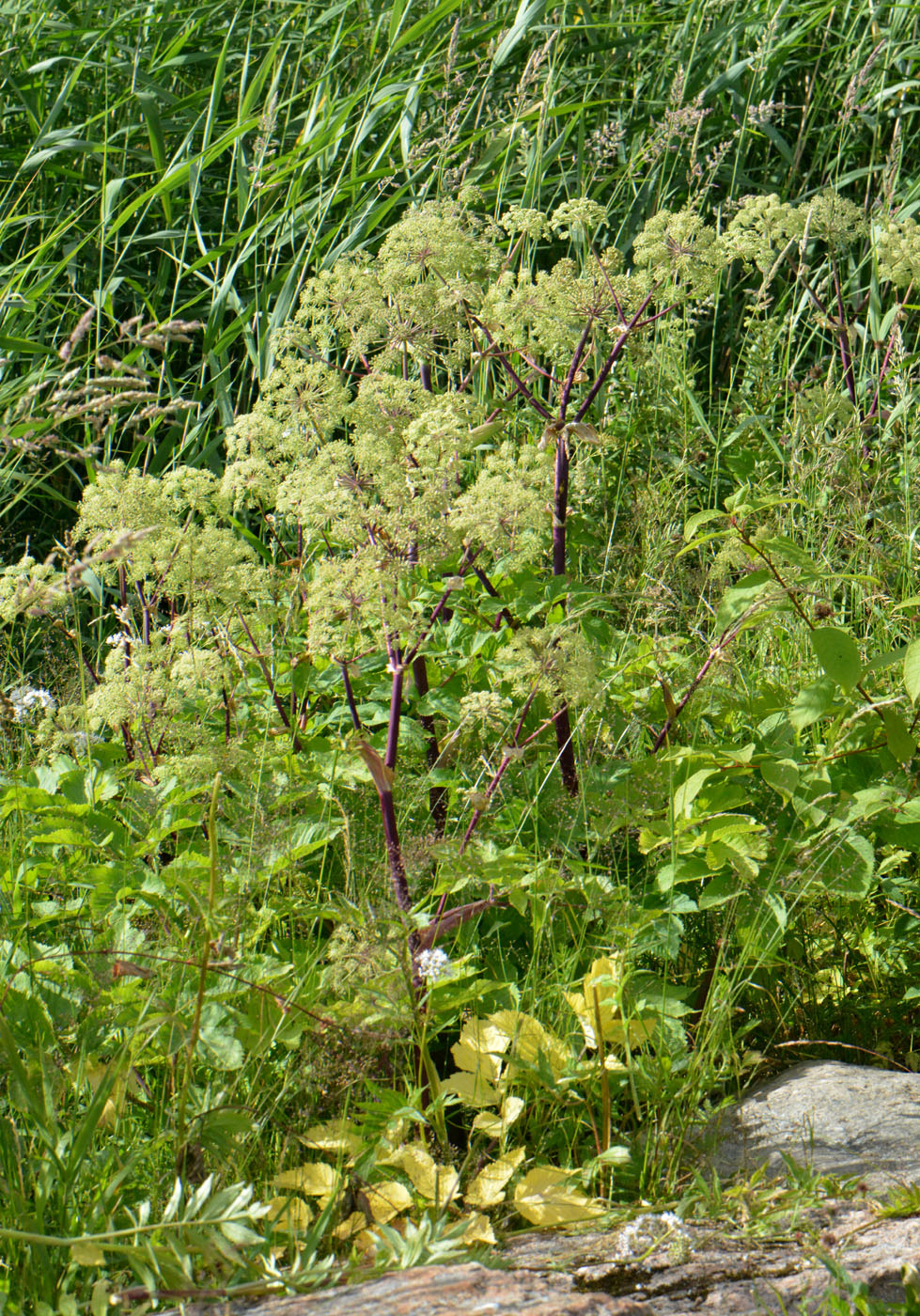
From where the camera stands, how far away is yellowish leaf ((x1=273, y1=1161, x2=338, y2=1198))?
1473 millimetres

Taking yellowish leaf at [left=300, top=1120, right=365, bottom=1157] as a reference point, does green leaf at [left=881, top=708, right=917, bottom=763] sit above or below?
above

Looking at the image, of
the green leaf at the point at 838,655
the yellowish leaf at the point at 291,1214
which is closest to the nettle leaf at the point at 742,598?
the green leaf at the point at 838,655

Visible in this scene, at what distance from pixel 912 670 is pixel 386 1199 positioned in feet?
3.40

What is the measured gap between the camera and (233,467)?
2189 mm

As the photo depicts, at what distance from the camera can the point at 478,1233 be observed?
54.0 inches

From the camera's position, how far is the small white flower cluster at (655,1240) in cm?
134

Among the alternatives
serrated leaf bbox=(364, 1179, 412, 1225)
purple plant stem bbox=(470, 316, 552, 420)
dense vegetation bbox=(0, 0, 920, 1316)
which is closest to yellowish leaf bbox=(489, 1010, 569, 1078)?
dense vegetation bbox=(0, 0, 920, 1316)

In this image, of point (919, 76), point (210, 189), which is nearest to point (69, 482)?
point (210, 189)

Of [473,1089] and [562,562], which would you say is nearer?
[473,1089]

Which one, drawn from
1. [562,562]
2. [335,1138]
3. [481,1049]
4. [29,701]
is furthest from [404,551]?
[29,701]

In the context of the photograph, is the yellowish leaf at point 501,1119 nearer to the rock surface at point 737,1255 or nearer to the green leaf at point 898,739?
the rock surface at point 737,1255

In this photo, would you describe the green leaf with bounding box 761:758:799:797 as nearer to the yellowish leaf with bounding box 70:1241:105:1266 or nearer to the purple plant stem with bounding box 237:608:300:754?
the purple plant stem with bounding box 237:608:300:754

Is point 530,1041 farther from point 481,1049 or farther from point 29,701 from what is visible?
point 29,701

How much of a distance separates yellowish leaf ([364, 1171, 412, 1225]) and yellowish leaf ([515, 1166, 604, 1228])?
0.14 meters
